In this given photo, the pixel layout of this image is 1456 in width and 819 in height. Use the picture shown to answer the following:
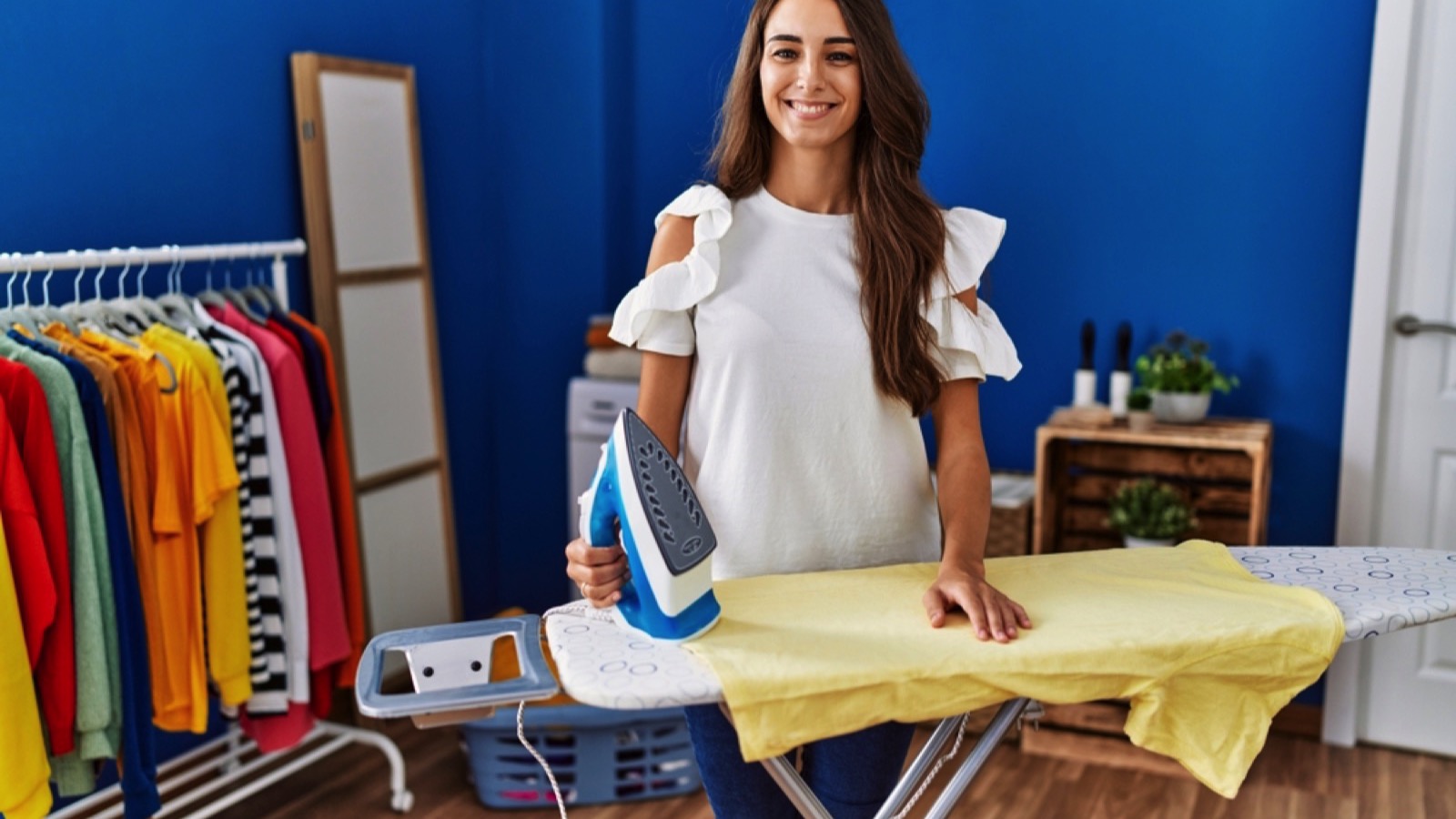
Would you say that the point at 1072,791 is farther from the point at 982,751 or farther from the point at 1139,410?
the point at 982,751

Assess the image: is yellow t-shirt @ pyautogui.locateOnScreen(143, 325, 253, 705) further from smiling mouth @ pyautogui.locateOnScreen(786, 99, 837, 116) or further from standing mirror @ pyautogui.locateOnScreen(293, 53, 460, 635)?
smiling mouth @ pyautogui.locateOnScreen(786, 99, 837, 116)

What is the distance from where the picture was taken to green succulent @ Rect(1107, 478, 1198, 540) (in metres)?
2.85

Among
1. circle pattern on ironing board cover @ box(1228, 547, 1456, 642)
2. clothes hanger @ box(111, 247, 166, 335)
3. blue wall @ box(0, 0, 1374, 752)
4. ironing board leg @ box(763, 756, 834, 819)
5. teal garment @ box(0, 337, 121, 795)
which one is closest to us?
ironing board leg @ box(763, 756, 834, 819)

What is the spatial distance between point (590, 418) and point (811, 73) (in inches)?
74.1

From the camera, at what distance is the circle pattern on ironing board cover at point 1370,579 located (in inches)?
53.7

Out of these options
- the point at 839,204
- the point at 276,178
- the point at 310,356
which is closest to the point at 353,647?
the point at 310,356

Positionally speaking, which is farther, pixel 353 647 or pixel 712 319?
pixel 353 647

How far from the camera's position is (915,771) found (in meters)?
1.38

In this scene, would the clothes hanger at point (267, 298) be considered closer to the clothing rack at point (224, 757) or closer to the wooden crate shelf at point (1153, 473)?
the clothing rack at point (224, 757)

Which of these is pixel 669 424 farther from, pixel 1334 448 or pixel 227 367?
pixel 1334 448

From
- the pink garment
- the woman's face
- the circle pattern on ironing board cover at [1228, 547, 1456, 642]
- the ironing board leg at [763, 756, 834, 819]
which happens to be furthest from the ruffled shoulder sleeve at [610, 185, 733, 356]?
the pink garment

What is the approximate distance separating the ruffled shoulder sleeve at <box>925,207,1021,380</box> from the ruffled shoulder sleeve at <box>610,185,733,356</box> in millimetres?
256

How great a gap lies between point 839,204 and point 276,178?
171 centimetres

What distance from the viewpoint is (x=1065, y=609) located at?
134 cm
